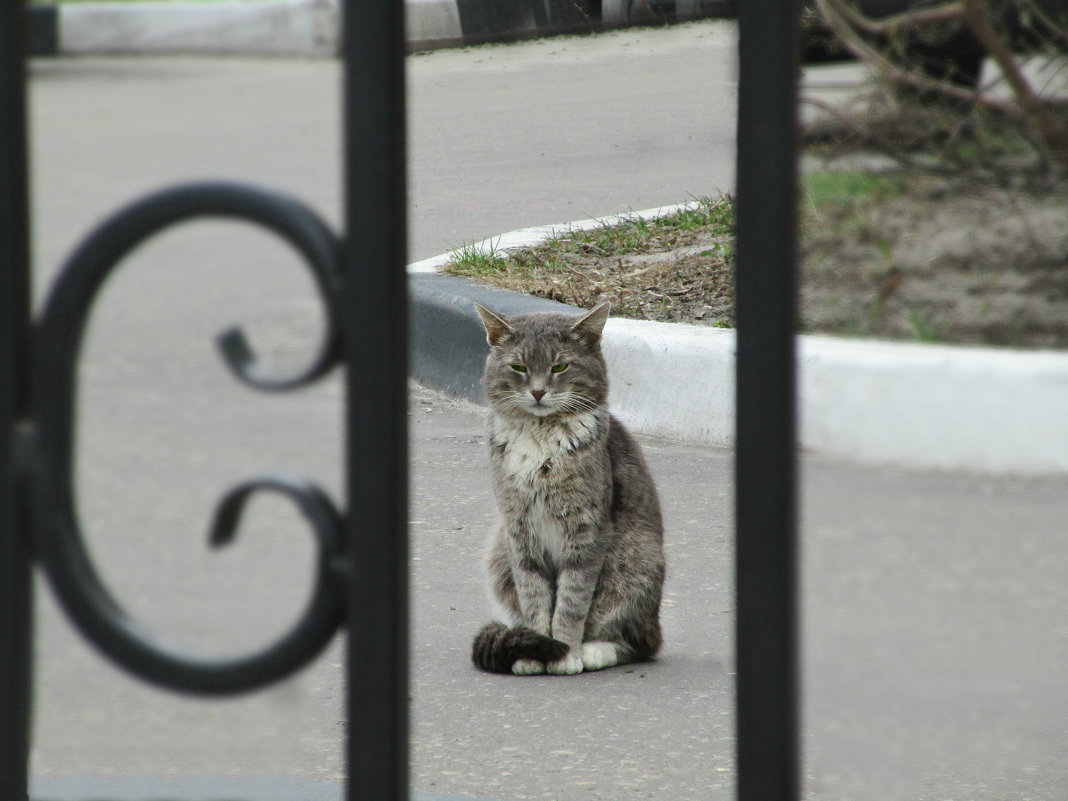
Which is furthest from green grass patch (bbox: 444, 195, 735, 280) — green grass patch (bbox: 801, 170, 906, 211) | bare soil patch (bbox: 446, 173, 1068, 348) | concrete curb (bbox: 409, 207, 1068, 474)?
green grass patch (bbox: 801, 170, 906, 211)

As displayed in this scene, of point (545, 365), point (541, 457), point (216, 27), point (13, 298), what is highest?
point (216, 27)

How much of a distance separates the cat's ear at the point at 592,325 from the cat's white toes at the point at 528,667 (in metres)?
0.89

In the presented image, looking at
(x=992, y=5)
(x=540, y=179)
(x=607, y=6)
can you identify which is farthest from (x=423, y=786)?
(x=540, y=179)

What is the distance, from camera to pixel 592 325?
336 centimetres

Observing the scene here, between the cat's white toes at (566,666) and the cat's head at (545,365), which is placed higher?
the cat's head at (545,365)

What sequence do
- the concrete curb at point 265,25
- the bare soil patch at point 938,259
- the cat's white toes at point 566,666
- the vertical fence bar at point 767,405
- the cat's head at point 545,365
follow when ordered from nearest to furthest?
the vertical fence bar at point 767,405, the bare soil patch at point 938,259, the concrete curb at point 265,25, the cat's white toes at point 566,666, the cat's head at point 545,365

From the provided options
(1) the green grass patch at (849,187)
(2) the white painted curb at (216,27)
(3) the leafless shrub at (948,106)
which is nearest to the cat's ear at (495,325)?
(2) the white painted curb at (216,27)

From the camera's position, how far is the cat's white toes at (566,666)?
2.99 meters

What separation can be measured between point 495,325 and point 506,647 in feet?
3.02

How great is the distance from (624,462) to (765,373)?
2.49 meters

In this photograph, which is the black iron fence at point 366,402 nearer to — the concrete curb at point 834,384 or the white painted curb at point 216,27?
the concrete curb at point 834,384

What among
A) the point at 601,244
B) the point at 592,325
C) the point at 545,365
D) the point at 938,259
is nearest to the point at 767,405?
the point at 938,259

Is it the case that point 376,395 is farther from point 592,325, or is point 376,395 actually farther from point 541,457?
point 592,325

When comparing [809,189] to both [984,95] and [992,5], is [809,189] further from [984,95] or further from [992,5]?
[984,95]
